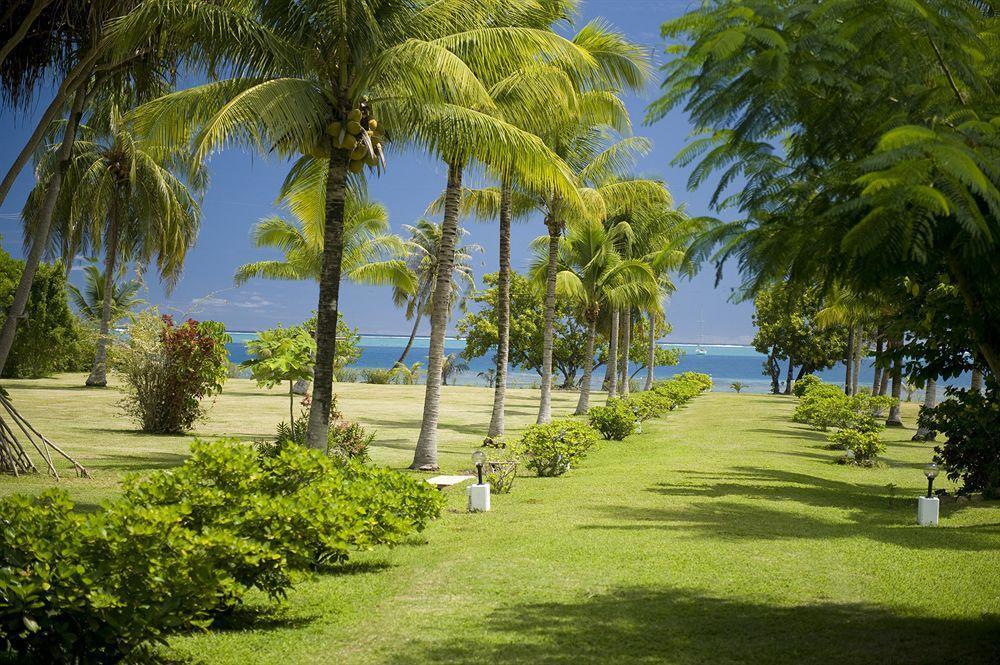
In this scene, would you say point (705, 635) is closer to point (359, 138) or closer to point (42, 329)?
point (359, 138)

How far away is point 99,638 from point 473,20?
11.1 m

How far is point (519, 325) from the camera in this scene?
5709cm

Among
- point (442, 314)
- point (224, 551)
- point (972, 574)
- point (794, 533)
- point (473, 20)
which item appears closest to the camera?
point (224, 551)

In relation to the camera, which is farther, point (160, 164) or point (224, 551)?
point (160, 164)

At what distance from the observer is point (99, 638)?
15.3 feet

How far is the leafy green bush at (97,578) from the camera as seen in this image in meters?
4.53

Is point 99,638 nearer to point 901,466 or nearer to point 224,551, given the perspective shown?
point 224,551

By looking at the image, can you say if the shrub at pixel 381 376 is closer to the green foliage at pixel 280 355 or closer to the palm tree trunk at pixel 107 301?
the palm tree trunk at pixel 107 301

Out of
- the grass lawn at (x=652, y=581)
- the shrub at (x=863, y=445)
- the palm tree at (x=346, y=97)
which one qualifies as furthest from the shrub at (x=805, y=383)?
the palm tree at (x=346, y=97)

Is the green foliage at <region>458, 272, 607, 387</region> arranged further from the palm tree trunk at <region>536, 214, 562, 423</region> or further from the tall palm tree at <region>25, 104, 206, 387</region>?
the palm tree trunk at <region>536, 214, 562, 423</region>

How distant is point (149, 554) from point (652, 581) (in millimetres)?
4702

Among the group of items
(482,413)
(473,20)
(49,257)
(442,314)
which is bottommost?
(482,413)

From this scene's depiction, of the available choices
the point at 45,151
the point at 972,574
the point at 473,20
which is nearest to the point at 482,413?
the point at 45,151

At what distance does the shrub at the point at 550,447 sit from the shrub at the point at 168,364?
767 centimetres
